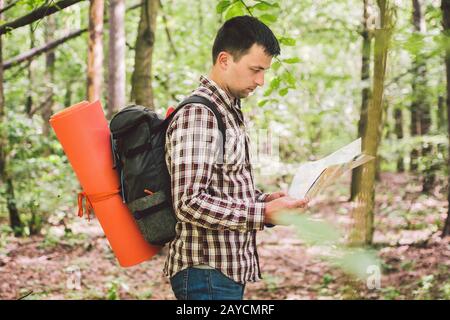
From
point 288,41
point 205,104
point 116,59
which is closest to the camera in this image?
point 205,104

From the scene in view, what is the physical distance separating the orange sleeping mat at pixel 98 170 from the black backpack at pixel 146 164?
0.06m

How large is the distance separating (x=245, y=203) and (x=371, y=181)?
113 cm

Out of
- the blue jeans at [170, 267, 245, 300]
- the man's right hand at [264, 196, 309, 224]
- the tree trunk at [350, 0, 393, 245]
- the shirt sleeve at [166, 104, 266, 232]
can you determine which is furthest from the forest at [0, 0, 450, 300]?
the tree trunk at [350, 0, 393, 245]

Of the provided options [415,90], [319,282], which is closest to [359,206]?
[319,282]

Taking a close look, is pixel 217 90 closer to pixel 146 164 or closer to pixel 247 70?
pixel 247 70

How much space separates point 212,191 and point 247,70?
19.5 inches

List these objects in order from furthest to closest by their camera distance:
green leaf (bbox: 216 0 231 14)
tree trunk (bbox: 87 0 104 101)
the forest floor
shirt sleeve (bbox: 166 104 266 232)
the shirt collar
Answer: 1. tree trunk (bbox: 87 0 104 101)
2. the forest floor
3. green leaf (bbox: 216 0 231 14)
4. the shirt collar
5. shirt sleeve (bbox: 166 104 266 232)

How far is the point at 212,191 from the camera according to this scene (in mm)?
1926

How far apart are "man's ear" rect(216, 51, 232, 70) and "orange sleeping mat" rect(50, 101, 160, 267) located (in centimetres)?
50

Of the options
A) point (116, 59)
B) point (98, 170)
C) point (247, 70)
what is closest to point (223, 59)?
point (247, 70)

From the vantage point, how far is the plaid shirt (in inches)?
71.4

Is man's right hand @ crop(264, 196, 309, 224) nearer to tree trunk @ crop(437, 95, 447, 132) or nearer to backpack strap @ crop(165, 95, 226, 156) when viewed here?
backpack strap @ crop(165, 95, 226, 156)
